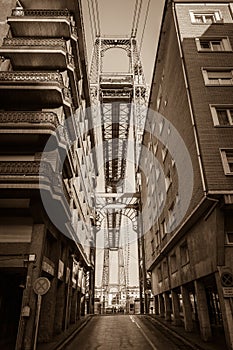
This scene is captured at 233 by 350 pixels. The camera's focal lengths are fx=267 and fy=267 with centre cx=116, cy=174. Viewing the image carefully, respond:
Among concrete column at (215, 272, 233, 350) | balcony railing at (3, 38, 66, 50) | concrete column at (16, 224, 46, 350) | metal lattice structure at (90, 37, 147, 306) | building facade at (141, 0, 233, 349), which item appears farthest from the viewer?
metal lattice structure at (90, 37, 147, 306)

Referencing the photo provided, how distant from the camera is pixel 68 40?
1922 centimetres

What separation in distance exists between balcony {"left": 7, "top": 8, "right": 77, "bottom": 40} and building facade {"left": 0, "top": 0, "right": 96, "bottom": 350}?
2.5 inches

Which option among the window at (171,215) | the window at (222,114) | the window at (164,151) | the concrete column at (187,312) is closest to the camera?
the window at (222,114)

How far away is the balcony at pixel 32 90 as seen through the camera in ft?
49.0

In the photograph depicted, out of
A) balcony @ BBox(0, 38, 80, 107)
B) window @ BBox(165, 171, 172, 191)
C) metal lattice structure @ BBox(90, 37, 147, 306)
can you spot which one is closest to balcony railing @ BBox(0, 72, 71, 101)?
balcony @ BBox(0, 38, 80, 107)

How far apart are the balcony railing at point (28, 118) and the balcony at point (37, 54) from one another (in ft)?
14.9

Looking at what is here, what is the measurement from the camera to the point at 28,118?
14.3 meters

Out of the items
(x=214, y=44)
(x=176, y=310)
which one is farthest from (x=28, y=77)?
(x=176, y=310)

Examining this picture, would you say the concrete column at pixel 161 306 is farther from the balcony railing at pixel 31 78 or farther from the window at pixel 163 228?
the balcony railing at pixel 31 78

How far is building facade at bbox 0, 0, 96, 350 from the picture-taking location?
12.6 meters

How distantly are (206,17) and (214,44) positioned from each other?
3.03 m

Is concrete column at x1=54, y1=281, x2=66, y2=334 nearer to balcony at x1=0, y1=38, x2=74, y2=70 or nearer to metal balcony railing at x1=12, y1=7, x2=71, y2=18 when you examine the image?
balcony at x1=0, y1=38, x2=74, y2=70

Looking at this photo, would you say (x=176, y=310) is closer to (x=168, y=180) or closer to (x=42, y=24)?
(x=168, y=180)

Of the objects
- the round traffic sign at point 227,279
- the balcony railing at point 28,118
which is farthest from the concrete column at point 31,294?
the round traffic sign at point 227,279
